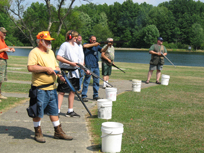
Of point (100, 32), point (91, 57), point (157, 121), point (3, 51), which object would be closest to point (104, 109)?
point (157, 121)

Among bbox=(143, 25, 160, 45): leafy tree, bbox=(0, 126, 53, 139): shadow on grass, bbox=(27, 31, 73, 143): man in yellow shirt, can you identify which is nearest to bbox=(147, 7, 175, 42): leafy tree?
bbox=(143, 25, 160, 45): leafy tree

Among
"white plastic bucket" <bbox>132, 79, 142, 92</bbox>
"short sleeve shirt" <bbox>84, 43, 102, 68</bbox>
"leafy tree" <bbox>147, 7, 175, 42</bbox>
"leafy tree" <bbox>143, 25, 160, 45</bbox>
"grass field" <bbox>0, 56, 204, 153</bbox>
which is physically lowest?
"grass field" <bbox>0, 56, 204, 153</bbox>

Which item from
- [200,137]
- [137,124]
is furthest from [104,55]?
[200,137]

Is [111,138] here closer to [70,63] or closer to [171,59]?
[70,63]

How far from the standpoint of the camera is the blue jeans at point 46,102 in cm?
455

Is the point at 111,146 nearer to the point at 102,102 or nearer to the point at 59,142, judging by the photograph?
the point at 59,142

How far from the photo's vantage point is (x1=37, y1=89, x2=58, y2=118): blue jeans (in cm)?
455

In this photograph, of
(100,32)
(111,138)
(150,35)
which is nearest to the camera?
(111,138)

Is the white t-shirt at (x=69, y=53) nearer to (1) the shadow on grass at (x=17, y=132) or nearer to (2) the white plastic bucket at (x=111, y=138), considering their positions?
(1) the shadow on grass at (x=17, y=132)

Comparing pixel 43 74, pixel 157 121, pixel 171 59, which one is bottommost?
pixel 171 59

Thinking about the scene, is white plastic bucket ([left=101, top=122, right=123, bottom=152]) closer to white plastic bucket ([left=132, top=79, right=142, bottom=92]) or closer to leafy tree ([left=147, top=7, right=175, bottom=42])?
white plastic bucket ([left=132, top=79, right=142, bottom=92])

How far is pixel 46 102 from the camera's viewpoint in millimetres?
4641

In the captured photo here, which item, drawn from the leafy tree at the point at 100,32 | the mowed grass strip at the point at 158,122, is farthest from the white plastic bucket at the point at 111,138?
the leafy tree at the point at 100,32

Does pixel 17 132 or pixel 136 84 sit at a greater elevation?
pixel 136 84
